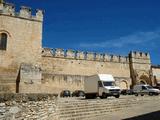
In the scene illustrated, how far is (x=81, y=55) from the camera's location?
29125mm

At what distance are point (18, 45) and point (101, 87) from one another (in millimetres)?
8662

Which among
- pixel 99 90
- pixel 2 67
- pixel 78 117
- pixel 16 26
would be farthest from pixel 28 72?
pixel 78 117

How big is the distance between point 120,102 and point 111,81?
394 cm

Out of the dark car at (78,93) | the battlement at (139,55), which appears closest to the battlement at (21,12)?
the dark car at (78,93)

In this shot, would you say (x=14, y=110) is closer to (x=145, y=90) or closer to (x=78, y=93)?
(x=78, y=93)

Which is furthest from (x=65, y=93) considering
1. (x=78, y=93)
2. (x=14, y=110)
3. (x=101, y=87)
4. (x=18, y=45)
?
(x=14, y=110)

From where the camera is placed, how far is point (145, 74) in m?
33.1

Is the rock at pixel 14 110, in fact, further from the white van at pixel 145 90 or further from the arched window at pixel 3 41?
the white van at pixel 145 90

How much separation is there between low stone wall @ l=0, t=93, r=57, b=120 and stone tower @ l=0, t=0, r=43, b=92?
11.9m

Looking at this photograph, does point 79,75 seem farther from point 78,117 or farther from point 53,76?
point 78,117

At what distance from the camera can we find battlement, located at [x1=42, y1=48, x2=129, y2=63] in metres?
27.1

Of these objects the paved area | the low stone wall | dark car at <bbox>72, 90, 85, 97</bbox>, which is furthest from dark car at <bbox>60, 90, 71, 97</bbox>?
the low stone wall

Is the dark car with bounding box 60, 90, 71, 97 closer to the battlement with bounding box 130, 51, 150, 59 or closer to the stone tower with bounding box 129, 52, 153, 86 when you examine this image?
the stone tower with bounding box 129, 52, 153, 86

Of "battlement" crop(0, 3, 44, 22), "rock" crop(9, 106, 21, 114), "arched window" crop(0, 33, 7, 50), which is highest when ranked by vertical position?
"battlement" crop(0, 3, 44, 22)
